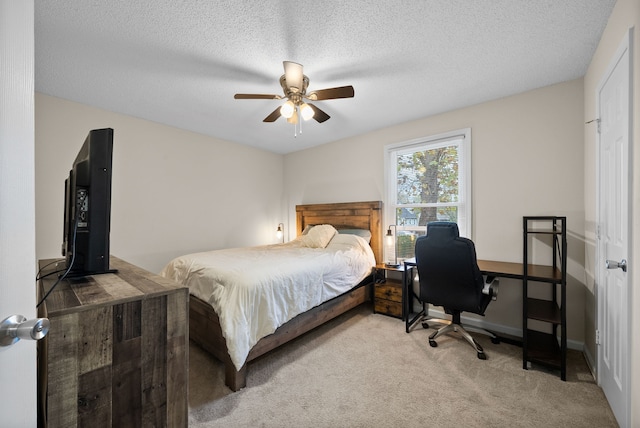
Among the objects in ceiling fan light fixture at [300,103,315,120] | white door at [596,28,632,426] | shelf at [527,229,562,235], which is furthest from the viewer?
ceiling fan light fixture at [300,103,315,120]

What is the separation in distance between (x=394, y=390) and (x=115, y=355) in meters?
1.74

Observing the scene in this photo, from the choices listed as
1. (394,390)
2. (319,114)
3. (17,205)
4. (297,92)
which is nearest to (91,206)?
(17,205)

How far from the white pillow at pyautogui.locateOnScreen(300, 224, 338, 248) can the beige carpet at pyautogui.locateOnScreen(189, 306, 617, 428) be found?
1.37m

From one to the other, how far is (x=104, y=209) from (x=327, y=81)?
6.74 feet

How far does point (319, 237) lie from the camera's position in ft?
11.8

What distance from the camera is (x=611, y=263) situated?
56.8 inches

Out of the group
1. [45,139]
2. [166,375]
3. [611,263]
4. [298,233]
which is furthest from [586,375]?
[45,139]

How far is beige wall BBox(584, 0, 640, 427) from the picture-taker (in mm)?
1278

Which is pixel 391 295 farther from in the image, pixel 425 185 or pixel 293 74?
pixel 293 74

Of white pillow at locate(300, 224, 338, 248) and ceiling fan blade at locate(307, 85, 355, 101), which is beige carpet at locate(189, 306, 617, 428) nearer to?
white pillow at locate(300, 224, 338, 248)

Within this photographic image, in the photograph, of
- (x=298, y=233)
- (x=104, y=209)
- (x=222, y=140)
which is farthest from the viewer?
(x=298, y=233)

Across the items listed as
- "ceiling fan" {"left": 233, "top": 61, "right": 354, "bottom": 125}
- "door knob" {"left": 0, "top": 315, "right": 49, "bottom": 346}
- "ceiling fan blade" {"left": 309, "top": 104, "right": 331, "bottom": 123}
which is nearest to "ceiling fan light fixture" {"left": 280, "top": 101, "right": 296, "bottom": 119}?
"ceiling fan" {"left": 233, "top": 61, "right": 354, "bottom": 125}

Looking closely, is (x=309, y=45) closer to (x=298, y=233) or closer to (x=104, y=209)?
(x=104, y=209)

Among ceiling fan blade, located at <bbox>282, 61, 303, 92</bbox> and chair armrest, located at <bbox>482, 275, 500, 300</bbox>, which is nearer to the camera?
ceiling fan blade, located at <bbox>282, 61, 303, 92</bbox>
